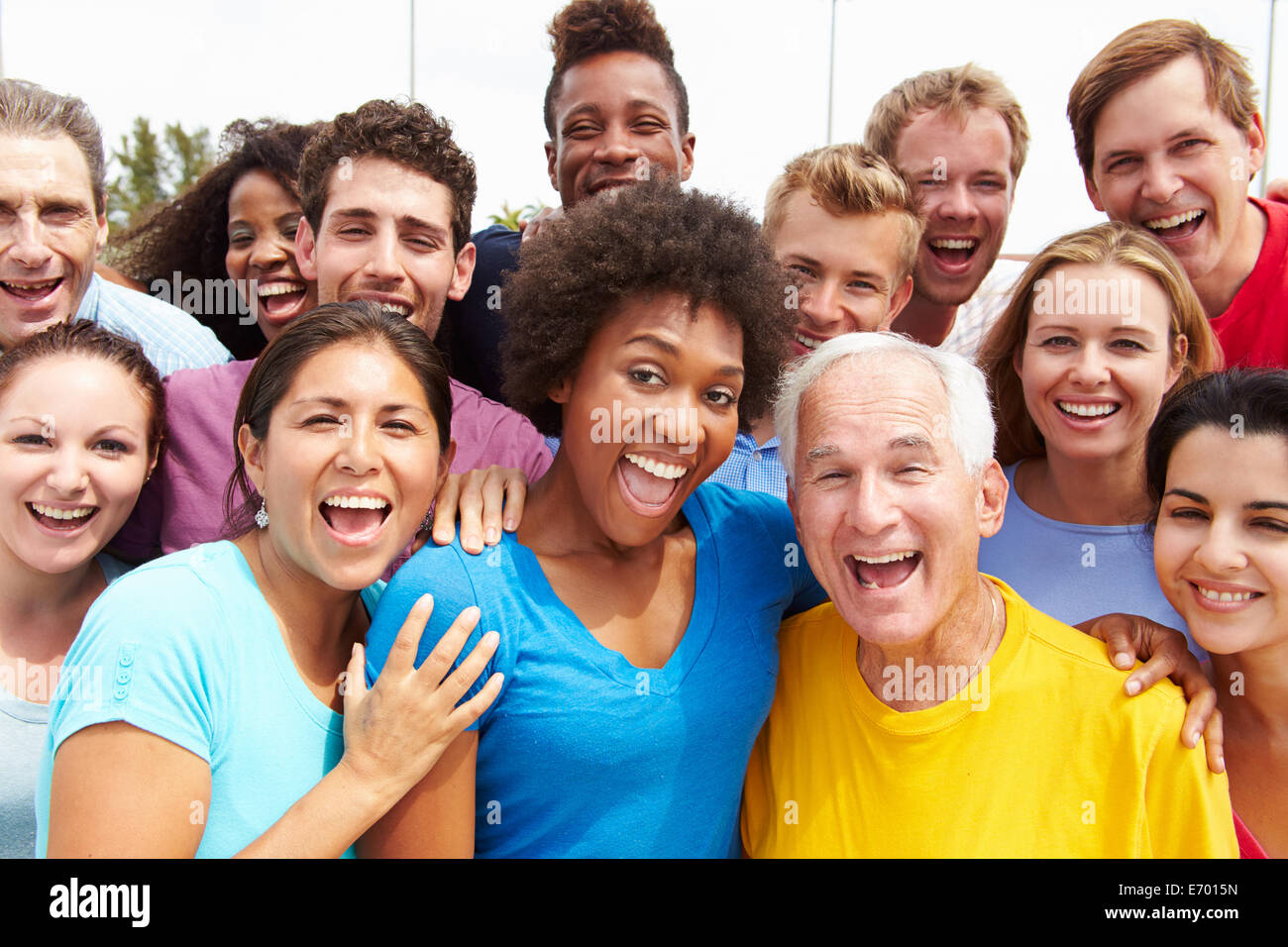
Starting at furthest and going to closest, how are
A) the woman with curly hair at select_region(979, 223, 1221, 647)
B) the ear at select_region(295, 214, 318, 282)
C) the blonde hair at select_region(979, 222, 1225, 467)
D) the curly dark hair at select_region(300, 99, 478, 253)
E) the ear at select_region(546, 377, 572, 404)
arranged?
the ear at select_region(295, 214, 318, 282) < the curly dark hair at select_region(300, 99, 478, 253) < the blonde hair at select_region(979, 222, 1225, 467) < the woman with curly hair at select_region(979, 223, 1221, 647) < the ear at select_region(546, 377, 572, 404)

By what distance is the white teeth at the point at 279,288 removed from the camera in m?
4.80

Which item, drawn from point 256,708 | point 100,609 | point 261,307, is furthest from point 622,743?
point 261,307

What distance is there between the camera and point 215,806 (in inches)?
102

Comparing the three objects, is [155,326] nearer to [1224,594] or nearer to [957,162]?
[957,162]

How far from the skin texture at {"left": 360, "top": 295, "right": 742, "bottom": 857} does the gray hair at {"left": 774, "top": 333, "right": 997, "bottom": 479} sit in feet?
0.72

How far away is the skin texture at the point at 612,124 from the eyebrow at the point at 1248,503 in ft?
9.37

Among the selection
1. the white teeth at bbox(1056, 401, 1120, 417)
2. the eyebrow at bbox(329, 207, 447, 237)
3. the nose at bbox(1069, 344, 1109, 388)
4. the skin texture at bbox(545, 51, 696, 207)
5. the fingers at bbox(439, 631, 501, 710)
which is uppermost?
the skin texture at bbox(545, 51, 696, 207)

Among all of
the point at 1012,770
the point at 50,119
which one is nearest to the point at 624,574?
the point at 1012,770

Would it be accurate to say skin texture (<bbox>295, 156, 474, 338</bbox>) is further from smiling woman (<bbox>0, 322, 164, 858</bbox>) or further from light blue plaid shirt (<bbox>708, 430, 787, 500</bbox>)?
light blue plaid shirt (<bbox>708, 430, 787, 500</bbox>)

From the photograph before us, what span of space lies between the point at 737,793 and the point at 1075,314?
208 cm

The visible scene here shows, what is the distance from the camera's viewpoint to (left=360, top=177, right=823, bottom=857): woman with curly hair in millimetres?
2697

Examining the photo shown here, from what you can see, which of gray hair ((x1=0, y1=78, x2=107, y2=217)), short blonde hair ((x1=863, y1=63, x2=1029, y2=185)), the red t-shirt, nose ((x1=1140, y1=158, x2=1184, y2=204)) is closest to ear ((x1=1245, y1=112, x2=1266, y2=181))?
the red t-shirt

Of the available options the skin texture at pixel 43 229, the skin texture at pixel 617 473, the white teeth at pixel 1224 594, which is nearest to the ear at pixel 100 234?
the skin texture at pixel 43 229

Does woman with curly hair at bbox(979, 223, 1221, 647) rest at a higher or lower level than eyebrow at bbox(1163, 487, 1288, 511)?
higher
